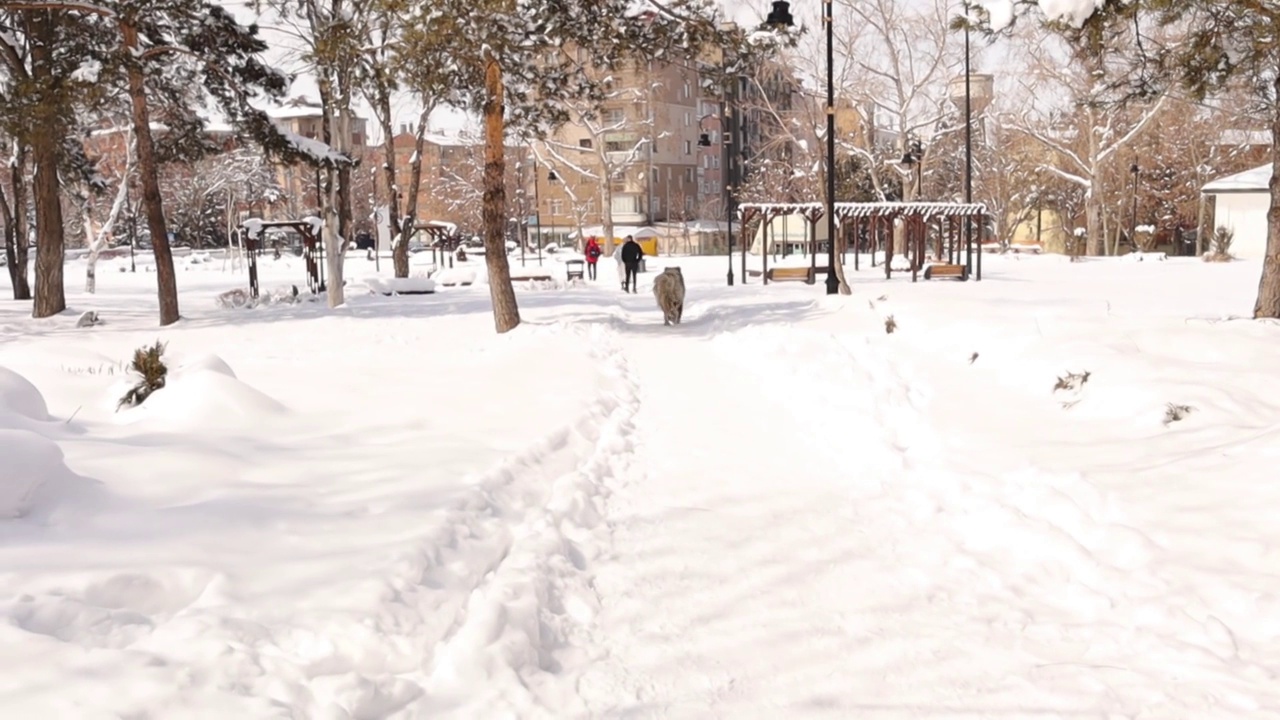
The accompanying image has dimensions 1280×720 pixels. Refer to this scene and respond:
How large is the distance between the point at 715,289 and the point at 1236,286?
14.2 metres

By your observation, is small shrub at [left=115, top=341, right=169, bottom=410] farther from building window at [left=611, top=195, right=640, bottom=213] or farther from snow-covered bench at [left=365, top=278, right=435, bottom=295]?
building window at [left=611, top=195, right=640, bottom=213]

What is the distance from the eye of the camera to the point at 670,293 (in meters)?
19.4

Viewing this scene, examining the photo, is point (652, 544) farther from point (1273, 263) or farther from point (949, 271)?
point (949, 271)

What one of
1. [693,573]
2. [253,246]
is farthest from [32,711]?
[253,246]

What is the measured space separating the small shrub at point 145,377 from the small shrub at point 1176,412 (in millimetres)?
8087

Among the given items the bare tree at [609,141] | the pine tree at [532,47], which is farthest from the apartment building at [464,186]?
the pine tree at [532,47]

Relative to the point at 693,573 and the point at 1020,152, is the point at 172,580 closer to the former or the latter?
the point at 693,573

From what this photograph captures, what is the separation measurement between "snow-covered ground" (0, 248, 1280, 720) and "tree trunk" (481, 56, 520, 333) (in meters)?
6.61

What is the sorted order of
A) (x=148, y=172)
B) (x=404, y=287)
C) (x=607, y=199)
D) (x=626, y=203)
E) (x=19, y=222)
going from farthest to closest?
1. (x=626, y=203)
2. (x=607, y=199)
3. (x=404, y=287)
4. (x=19, y=222)
5. (x=148, y=172)

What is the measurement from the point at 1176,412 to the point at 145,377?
27.2 ft

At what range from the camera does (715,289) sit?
30.0m

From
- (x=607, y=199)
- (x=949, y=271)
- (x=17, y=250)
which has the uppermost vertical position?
(x=607, y=199)

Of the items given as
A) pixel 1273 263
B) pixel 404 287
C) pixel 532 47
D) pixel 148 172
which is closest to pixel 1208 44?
pixel 1273 263

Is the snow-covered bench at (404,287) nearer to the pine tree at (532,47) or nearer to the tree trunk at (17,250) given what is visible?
the tree trunk at (17,250)
